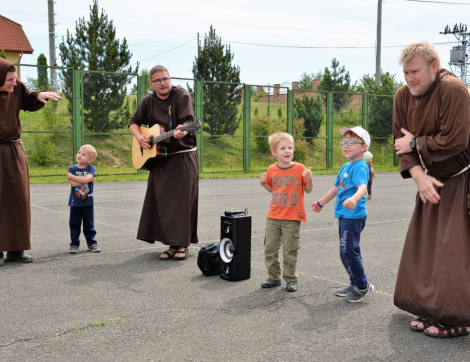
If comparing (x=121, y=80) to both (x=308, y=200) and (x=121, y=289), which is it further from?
(x=121, y=289)

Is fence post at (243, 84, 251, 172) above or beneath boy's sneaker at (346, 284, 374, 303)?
above

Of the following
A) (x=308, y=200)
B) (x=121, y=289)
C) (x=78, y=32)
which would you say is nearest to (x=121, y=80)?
(x=78, y=32)

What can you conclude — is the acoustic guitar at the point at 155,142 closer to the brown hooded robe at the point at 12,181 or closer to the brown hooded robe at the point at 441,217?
the brown hooded robe at the point at 12,181

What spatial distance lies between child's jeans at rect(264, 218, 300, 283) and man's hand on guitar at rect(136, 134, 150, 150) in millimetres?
2239

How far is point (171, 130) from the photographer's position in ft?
24.0

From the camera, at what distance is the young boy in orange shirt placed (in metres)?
5.76

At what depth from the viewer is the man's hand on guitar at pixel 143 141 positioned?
24.3 ft

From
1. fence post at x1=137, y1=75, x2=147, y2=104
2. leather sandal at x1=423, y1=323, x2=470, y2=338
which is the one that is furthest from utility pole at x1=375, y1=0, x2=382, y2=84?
leather sandal at x1=423, y1=323, x2=470, y2=338

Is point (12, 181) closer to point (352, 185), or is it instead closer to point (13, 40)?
point (352, 185)

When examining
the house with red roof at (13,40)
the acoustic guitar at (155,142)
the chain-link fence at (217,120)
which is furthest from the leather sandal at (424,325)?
the house with red roof at (13,40)

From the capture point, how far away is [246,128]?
82.8 ft

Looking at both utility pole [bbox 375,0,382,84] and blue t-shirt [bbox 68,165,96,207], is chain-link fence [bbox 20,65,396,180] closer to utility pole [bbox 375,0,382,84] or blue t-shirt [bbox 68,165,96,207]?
blue t-shirt [bbox 68,165,96,207]

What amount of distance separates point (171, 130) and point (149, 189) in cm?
87

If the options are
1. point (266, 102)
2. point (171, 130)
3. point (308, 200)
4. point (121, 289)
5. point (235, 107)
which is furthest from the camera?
point (266, 102)
